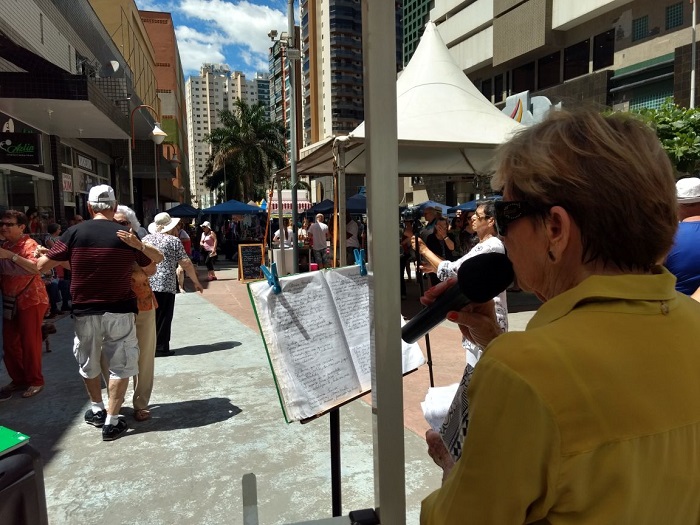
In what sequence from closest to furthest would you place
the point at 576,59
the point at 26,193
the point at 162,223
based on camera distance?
the point at 162,223 → the point at 26,193 → the point at 576,59

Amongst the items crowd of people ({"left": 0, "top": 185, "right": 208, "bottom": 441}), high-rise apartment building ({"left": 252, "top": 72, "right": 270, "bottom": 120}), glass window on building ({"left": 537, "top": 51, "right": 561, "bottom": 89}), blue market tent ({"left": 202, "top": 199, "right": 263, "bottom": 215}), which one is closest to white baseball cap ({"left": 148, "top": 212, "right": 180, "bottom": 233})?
crowd of people ({"left": 0, "top": 185, "right": 208, "bottom": 441})

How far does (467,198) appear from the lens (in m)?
35.2

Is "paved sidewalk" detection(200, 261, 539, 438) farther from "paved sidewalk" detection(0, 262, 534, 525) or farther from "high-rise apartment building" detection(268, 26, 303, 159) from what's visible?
"high-rise apartment building" detection(268, 26, 303, 159)

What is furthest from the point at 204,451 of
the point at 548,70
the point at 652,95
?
the point at 548,70

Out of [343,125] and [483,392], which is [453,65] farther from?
[343,125]

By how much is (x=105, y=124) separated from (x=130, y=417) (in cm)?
1030

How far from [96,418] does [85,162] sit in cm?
1519

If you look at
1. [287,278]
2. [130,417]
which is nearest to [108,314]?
[130,417]

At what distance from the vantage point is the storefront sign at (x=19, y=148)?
28.3ft

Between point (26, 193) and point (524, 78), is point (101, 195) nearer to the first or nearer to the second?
point (26, 193)

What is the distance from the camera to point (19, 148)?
8.77 meters

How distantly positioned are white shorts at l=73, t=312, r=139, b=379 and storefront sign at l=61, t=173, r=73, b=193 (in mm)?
11590

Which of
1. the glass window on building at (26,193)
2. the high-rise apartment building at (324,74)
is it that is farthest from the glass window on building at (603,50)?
the high-rise apartment building at (324,74)

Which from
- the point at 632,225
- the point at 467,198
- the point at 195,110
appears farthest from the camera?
the point at 195,110
